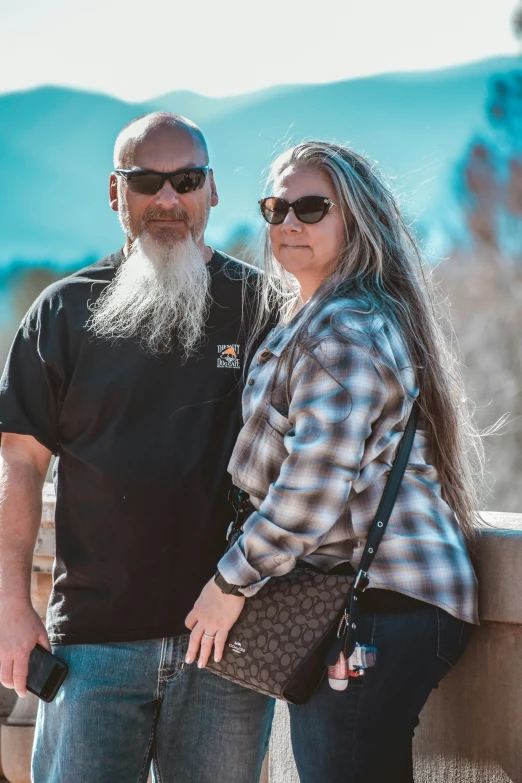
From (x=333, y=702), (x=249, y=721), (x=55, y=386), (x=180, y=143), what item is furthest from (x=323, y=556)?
(x=180, y=143)

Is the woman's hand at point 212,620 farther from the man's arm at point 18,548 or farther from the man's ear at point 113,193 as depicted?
the man's ear at point 113,193

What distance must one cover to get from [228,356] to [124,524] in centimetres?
53

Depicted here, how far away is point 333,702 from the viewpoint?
6.53ft

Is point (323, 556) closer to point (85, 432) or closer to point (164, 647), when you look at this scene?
point (164, 647)

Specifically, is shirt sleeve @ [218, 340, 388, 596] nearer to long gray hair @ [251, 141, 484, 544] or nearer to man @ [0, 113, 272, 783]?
long gray hair @ [251, 141, 484, 544]

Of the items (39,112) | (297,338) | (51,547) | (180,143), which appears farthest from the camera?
(39,112)

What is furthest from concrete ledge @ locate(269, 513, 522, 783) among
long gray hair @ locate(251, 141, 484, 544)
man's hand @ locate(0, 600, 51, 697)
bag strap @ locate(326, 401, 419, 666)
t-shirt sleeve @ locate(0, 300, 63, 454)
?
t-shirt sleeve @ locate(0, 300, 63, 454)

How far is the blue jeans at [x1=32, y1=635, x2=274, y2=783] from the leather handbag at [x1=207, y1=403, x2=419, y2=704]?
0.36m

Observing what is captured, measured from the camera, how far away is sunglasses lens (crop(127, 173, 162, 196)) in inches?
104

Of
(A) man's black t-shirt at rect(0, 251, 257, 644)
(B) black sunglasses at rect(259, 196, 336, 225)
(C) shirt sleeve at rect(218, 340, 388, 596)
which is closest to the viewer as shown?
(C) shirt sleeve at rect(218, 340, 388, 596)

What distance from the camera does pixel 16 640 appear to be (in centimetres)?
236

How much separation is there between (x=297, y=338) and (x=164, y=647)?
2.93 feet

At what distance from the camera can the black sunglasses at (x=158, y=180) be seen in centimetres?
263

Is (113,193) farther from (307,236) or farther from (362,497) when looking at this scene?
(362,497)
